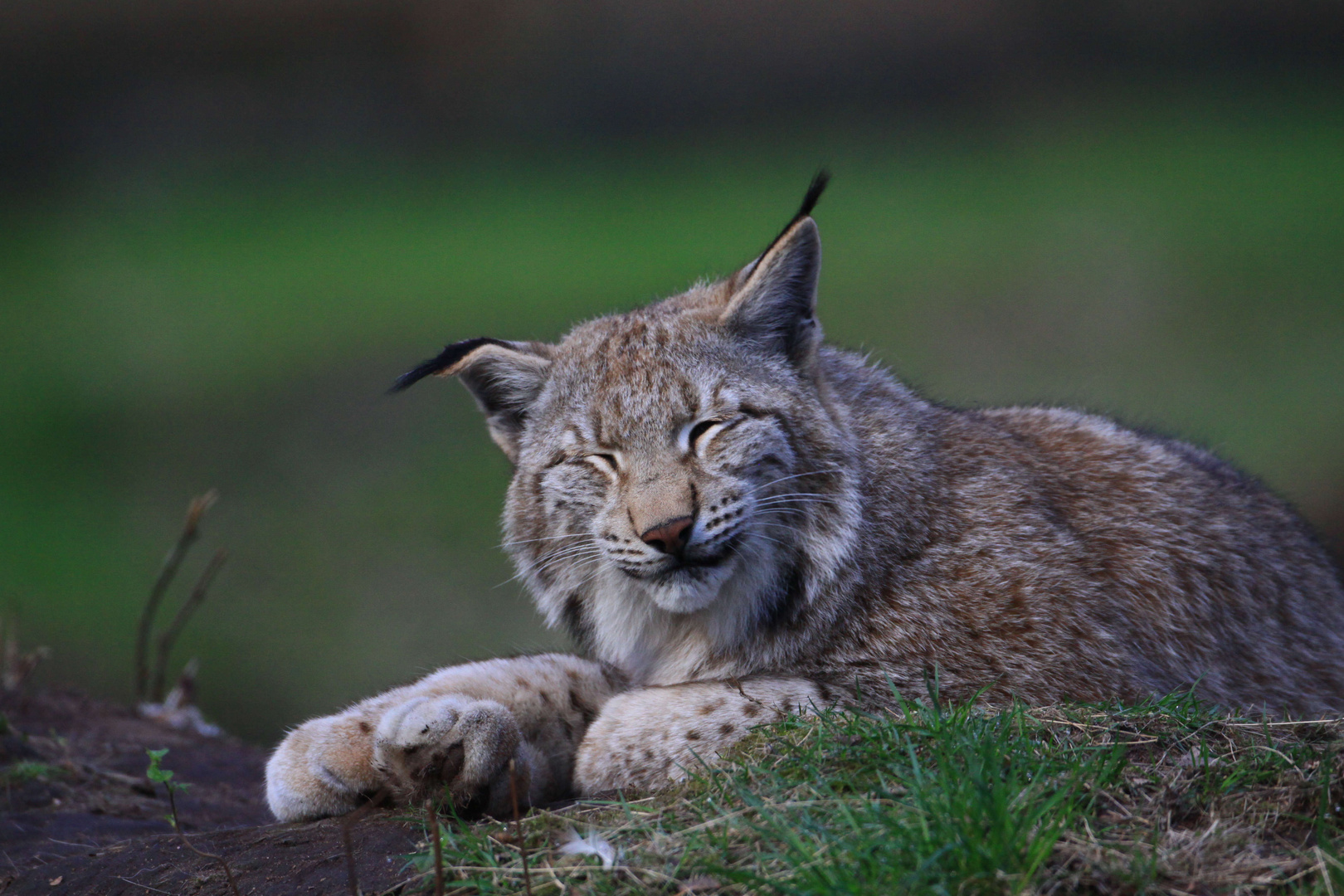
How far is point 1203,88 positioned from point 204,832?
15606 mm

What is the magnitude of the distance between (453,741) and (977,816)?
63.3 inches

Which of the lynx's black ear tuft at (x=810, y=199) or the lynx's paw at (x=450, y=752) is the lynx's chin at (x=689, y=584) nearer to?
the lynx's paw at (x=450, y=752)

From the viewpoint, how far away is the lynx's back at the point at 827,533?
389 cm

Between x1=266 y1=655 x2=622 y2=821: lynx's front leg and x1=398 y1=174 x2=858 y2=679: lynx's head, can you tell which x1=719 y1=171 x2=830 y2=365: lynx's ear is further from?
x1=266 y1=655 x2=622 y2=821: lynx's front leg

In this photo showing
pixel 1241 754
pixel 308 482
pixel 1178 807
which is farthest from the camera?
pixel 308 482

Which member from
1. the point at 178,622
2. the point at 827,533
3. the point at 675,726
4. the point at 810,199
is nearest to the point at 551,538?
the point at 675,726

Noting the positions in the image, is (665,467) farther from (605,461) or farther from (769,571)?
(769,571)

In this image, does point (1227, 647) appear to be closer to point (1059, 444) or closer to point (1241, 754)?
point (1059, 444)

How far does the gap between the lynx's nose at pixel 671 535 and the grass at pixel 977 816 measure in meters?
0.63

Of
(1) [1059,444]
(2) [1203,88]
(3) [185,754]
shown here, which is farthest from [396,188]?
(1) [1059,444]

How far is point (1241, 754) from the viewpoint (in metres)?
3.14

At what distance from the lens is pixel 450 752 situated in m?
3.53

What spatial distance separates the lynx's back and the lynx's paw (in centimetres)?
67

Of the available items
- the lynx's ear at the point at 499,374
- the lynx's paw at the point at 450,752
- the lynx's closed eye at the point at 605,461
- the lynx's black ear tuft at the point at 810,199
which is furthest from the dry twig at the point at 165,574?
the lynx's black ear tuft at the point at 810,199
